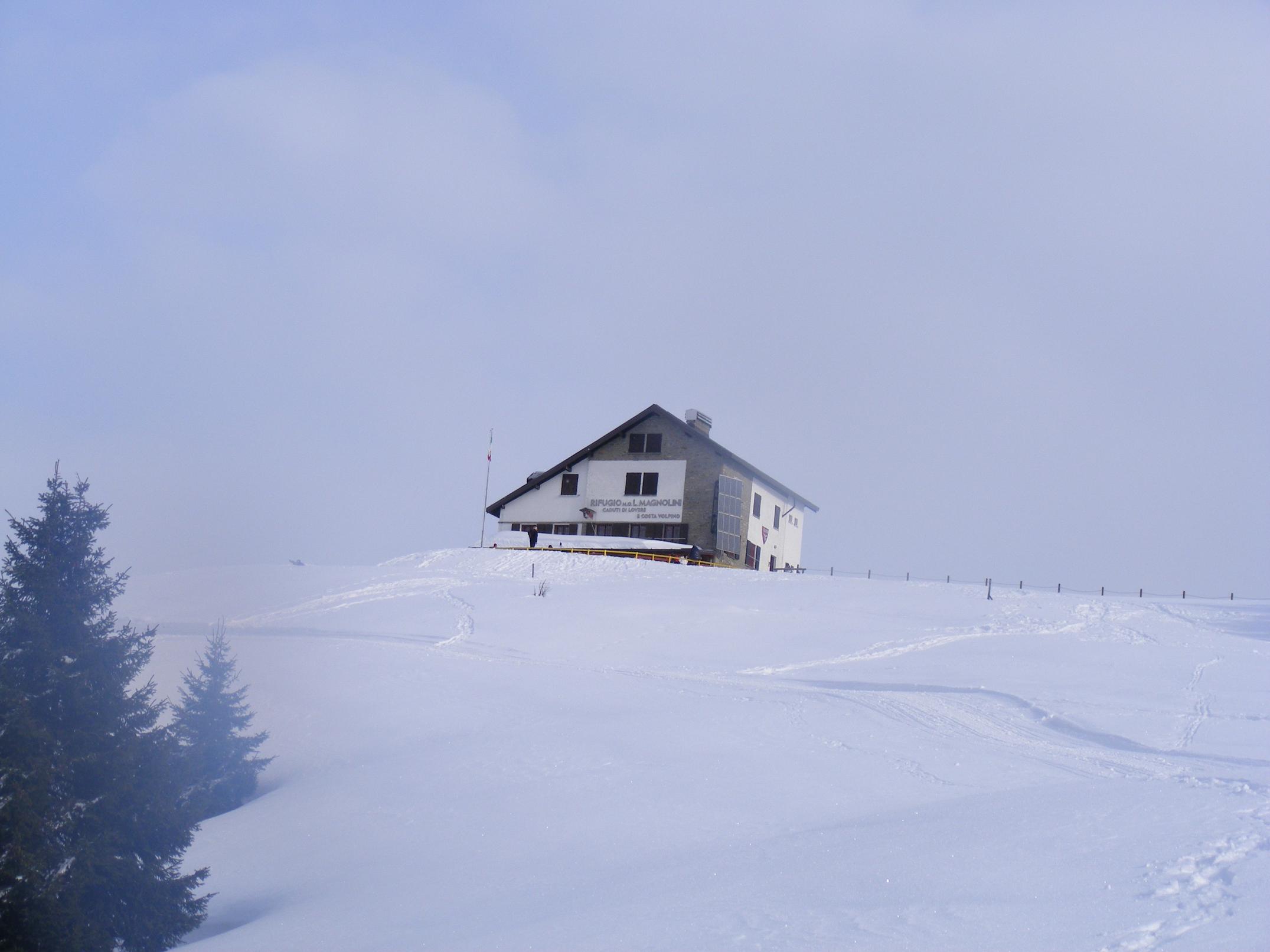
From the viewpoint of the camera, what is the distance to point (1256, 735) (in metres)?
15.3

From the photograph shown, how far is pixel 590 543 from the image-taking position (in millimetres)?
45344

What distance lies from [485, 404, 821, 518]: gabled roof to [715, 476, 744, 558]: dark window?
1.09 m

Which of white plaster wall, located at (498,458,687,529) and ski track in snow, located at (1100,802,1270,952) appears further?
white plaster wall, located at (498,458,687,529)

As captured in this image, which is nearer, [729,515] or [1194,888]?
[1194,888]

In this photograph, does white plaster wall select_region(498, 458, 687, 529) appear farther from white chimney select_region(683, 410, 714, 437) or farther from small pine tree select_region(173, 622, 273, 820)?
small pine tree select_region(173, 622, 273, 820)

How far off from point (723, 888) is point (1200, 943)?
3.97 metres

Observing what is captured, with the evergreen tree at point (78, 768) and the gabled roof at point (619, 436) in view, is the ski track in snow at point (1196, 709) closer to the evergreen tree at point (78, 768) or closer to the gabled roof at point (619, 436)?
the evergreen tree at point (78, 768)

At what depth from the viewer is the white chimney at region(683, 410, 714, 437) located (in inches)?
1905

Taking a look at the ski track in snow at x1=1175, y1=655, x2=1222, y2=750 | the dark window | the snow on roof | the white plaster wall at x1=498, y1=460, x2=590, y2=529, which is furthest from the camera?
the white plaster wall at x1=498, y1=460, x2=590, y2=529

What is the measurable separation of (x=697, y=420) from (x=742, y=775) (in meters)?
35.2

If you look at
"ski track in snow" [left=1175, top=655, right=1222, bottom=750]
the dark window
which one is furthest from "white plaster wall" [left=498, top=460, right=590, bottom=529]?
"ski track in snow" [left=1175, top=655, right=1222, bottom=750]

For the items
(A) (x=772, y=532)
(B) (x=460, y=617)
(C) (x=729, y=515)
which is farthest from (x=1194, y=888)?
(A) (x=772, y=532)

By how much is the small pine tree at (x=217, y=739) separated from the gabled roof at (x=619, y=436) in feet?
92.4

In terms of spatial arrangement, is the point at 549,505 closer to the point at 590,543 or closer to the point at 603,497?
the point at 603,497
